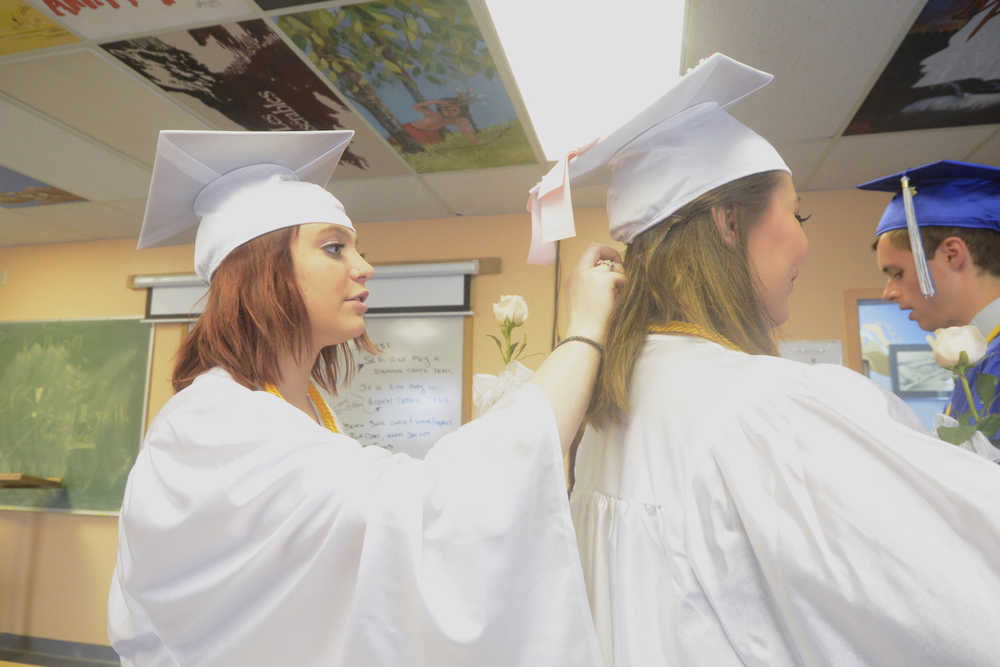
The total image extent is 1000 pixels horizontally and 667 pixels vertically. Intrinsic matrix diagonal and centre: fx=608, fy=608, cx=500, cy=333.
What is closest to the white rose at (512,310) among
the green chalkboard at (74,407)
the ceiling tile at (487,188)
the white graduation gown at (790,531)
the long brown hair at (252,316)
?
the long brown hair at (252,316)

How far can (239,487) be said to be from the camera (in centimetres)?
75

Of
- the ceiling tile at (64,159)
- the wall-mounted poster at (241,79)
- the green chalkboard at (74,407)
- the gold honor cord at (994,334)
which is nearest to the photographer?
the gold honor cord at (994,334)

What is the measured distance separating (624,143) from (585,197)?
2.66m

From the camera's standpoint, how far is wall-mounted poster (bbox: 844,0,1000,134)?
1960 mm

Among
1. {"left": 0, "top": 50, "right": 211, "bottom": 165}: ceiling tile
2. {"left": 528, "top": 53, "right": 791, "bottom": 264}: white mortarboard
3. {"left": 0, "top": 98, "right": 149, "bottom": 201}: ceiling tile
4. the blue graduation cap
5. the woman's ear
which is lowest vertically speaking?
the woman's ear

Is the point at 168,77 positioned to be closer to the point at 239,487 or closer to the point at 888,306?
the point at 239,487

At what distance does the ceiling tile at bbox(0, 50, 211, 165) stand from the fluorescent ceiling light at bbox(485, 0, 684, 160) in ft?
4.82

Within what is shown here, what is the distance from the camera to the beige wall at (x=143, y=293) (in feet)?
10.7

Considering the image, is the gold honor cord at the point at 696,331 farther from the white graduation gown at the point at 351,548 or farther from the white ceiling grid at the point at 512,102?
the white ceiling grid at the point at 512,102

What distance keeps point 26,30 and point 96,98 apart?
17.2 inches

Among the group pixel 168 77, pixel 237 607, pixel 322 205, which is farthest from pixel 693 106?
pixel 168 77

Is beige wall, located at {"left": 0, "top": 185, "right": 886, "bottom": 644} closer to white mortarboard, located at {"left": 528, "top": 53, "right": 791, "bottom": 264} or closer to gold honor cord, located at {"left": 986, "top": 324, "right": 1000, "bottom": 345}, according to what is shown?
gold honor cord, located at {"left": 986, "top": 324, "right": 1000, "bottom": 345}

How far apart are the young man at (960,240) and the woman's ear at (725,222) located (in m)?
0.94

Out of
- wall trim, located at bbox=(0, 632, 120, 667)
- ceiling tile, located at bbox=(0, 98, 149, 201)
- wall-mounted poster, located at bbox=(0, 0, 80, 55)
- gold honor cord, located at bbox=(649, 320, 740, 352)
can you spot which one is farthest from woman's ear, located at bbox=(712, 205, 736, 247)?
wall trim, located at bbox=(0, 632, 120, 667)
